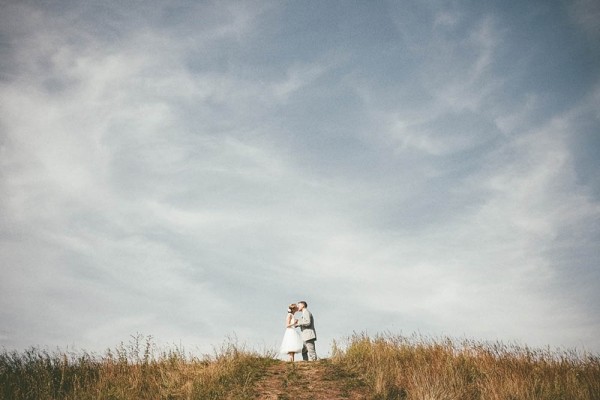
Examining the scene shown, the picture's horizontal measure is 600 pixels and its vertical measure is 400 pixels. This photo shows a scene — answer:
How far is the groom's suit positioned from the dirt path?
273cm

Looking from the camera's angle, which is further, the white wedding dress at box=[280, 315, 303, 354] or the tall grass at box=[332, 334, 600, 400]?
the white wedding dress at box=[280, 315, 303, 354]

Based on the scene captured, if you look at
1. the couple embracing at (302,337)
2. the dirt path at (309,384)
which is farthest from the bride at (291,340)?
the dirt path at (309,384)

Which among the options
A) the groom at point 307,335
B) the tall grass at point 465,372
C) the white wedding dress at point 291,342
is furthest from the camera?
the groom at point 307,335

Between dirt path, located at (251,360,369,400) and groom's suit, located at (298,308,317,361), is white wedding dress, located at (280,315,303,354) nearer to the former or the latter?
groom's suit, located at (298,308,317,361)

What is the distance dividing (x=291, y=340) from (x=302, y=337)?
1.75 feet

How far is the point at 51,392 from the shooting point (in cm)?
922

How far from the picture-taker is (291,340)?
14.3 meters

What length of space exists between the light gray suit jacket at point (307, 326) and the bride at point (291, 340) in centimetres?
21

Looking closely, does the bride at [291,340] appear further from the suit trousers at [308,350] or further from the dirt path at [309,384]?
the dirt path at [309,384]

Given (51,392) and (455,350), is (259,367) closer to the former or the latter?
(51,392)

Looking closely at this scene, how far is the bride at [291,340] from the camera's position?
46.2ft

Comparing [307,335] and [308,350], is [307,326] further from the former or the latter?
[308,350]

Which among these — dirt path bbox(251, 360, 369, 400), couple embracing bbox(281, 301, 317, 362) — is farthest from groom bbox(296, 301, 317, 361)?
dirt path bbox(251, 360, 369, 400)

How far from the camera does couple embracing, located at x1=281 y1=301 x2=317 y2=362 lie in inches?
558
